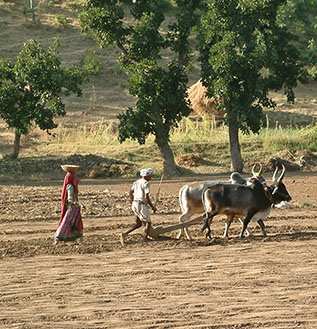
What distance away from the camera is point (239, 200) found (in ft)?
44.4

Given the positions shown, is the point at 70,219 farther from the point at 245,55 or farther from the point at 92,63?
the point at 92,63

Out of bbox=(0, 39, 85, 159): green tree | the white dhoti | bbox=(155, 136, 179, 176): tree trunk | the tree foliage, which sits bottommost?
bbox=(155, 136, 179, 176): tree trunk

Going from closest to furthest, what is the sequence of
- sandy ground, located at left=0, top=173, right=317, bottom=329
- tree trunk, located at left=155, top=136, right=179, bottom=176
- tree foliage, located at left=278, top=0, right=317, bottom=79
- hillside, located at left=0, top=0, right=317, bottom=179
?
1. sandy ground, located at left=0, top=173, right=317, bottom=329
2. tree trunk, located at left=155, top=136, right=179, bottom=176
3. hillside, located at left=0, top=0, right=317, bottom=179
4. tree foliage, located at left=278, top=0, right=317, bottom=79

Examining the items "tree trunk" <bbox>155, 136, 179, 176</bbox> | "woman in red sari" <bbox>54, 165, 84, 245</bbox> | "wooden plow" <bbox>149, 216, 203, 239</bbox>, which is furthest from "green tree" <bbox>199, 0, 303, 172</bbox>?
"woman in red sari" <bbox>54, 165, 84, 245</bbox>

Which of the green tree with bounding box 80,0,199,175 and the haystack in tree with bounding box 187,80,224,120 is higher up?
the green tree with bounding box 80,0,199,175

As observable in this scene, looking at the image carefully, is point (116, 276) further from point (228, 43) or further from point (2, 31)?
point (2, 31)

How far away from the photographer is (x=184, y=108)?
23.5 metres

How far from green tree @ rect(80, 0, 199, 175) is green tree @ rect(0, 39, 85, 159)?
68.6 inches

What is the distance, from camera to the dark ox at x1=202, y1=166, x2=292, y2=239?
13461 mm

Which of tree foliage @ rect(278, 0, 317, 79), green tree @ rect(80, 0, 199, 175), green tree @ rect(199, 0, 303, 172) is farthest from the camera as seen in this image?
tree foliage @ rect(278, 0, 317, 79)

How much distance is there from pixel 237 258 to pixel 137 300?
258cm

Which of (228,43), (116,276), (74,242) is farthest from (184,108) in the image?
(116,276)

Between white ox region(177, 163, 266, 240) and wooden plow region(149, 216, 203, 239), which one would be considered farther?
white ox region(177, 163, 266, 240)

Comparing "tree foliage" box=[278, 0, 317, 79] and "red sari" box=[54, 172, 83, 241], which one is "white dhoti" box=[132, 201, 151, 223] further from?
"tree foliage" box=[278, 0, 317, 79]
